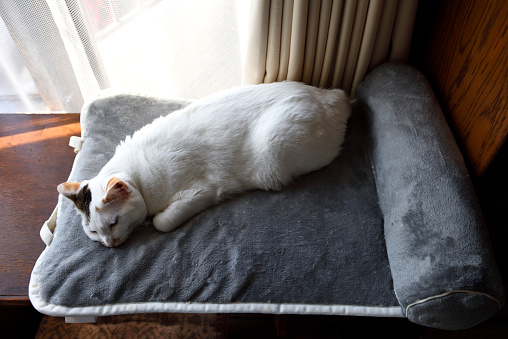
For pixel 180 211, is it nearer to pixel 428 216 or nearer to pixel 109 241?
pixel 109 241

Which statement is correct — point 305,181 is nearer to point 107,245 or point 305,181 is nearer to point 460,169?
point 460,169

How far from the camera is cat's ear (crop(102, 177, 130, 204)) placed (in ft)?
3.78

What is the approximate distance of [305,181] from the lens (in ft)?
4.64

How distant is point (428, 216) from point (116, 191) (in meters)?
0.98

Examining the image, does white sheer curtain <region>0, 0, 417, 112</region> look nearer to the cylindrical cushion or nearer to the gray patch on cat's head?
the cylindrical cushion

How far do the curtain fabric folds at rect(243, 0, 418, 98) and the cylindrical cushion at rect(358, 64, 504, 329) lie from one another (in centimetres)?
22

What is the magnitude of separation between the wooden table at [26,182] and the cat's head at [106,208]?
0.26 m

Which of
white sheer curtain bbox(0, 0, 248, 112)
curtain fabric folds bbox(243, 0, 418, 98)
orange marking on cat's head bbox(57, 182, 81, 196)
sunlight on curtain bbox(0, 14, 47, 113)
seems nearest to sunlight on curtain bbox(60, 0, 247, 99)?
white sheer curtain bbox(0, 0, 248, 112)

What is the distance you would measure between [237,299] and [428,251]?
23.3 inches

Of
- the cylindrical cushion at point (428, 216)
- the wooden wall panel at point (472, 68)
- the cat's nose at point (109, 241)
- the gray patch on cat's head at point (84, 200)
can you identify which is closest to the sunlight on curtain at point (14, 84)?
the gray patch on cat's head at point (84, 200)

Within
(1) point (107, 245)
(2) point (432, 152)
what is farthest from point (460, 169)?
(1) point (107, 245)

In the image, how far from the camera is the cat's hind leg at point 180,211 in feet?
4.19

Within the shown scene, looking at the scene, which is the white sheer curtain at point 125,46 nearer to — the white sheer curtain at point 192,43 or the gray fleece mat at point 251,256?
the white sheer curtain at point 192,43

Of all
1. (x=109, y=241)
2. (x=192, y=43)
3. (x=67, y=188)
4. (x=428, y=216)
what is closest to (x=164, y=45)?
(x=192, y=43)
